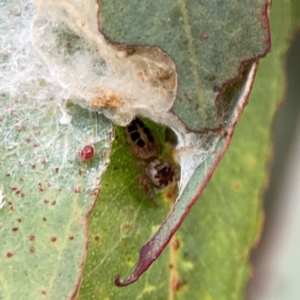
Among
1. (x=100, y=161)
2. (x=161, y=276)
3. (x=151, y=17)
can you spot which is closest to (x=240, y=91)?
(x=151, y=17)

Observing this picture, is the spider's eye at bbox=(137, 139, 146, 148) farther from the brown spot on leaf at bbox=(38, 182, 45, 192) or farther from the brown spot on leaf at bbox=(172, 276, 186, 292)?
the brown spot on leaf at bbox=(172, 276, 186, 292)

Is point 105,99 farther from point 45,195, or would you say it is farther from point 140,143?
point 45,195

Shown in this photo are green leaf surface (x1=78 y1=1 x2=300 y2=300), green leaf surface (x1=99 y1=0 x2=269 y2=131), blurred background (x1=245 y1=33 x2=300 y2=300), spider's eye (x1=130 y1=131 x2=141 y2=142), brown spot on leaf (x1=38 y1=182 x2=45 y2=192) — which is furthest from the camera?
blurred background (x1=245 y1=33 x2=300 y2=300)

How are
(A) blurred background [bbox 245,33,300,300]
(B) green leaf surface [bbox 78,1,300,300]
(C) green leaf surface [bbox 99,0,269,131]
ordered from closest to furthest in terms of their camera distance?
(C) green leaf surface [bbox 99,0,269,131], (B) green leaf surface [bbox 78,1,300,300], (A) blurred background [bbox 245,33,300,300]

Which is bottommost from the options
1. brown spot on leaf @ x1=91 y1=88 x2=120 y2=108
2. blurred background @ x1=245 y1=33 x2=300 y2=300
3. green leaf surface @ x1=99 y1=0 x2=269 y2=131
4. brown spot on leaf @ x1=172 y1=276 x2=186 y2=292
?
blurred background @ x1=245 y1=33 x2=300 y2=300

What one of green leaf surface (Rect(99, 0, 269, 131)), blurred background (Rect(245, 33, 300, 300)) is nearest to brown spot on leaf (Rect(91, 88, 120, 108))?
green leaf surface (Rect(99, 0, 269, 131))

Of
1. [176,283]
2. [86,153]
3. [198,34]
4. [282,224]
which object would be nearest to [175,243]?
[176,283]
